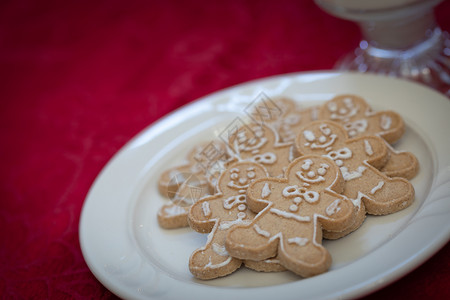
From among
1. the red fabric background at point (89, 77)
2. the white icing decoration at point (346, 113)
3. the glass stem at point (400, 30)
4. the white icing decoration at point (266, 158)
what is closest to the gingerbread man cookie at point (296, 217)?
the white icing decoration at point (266, 158)

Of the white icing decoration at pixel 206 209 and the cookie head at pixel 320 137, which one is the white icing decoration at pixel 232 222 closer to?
the white icing decoration at pixel 206 209

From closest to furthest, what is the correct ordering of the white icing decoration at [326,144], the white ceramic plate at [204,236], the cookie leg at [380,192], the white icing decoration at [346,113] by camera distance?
the white ceramic plate at [204,236], the cookie leg at [380,192], the white icing decoration at [326,144], the white icing decoration at [346,113]

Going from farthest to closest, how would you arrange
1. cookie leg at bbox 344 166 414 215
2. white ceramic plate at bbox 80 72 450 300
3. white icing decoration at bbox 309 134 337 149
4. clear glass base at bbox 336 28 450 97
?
1. clear glass base at bbox 336 28 450 97
2. white icing decoration at bbox 309 134 337 149
3. cookie leg at bbox 344 166 414 215
4. white ceramic plate at bbox 80 72 450 300

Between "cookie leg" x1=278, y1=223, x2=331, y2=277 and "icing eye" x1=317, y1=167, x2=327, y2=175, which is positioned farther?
"icing eye" x1=317, y1=167, x2=327, y2=175

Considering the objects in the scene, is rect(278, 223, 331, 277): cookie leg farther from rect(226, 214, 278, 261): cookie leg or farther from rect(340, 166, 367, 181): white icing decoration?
rect(340, 166, 367, 181): white icing decoration

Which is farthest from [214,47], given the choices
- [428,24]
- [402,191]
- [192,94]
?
[402,191]

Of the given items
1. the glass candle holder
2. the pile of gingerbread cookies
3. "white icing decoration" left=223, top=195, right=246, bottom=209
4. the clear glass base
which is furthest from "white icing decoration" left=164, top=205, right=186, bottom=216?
the clear glass base
